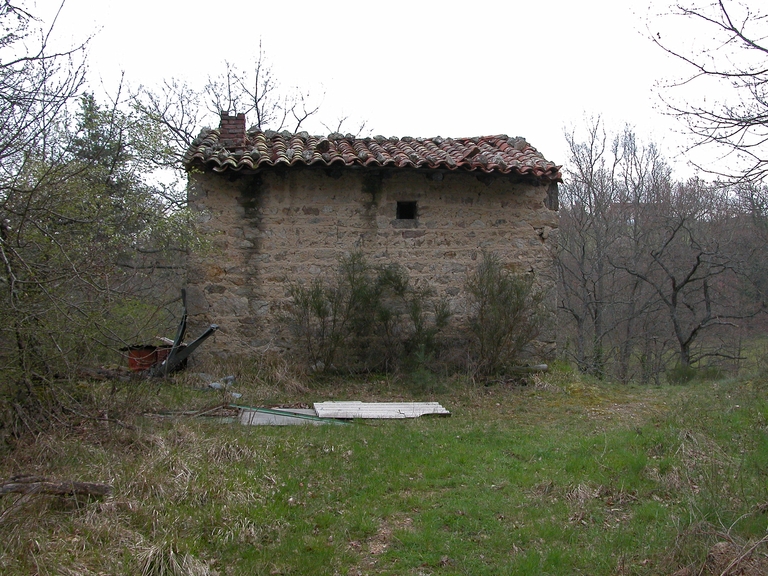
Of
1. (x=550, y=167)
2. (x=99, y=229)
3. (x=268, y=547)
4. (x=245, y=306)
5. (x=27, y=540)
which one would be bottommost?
(x=268, y=547)

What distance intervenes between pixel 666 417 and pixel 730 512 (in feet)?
10.4

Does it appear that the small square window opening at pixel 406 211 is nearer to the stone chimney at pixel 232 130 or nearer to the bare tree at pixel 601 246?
the stone chimney at pixel 232 130

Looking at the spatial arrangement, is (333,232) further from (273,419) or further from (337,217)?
(273,419)

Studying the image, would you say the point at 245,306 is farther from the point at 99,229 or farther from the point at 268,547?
the point at 268,547

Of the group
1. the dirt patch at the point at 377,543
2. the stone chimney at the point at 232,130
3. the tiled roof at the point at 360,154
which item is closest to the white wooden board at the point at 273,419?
the dirt patch at the point at 377,543

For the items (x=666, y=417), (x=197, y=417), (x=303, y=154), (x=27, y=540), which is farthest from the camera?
(x=303, y=154)

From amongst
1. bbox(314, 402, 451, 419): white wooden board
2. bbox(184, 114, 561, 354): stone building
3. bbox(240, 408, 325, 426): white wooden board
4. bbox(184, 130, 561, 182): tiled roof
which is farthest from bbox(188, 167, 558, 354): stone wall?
bbox(240, 408, 325, 426): white wooden board

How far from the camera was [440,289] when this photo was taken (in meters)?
9.09

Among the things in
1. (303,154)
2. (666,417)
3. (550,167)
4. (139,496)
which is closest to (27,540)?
(139,496)

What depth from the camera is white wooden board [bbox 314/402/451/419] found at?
6.82 meters

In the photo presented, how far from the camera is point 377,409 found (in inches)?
279

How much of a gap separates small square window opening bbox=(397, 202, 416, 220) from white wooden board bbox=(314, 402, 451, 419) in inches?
118

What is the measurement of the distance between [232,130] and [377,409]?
4.91 meters

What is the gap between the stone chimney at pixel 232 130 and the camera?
30.3 feet
